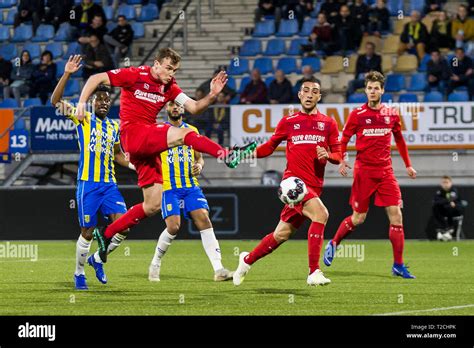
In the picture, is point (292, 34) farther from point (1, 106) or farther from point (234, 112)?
point (1, 106)

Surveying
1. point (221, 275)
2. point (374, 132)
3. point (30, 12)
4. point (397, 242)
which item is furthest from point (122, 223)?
point (30, 12)

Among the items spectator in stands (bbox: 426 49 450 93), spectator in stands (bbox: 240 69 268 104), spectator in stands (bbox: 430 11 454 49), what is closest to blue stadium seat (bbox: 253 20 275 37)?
spectator in stands (bbox: 240 69 268 104)

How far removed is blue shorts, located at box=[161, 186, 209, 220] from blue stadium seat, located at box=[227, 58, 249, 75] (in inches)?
485

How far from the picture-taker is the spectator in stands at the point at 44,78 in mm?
25909

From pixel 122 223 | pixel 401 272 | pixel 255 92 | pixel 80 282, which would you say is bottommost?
pixel 401 272

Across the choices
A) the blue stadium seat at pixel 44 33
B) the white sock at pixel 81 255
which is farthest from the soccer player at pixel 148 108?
the blue stadium seat at pixel 44 33

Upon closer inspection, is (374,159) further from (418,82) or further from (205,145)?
(418,82)

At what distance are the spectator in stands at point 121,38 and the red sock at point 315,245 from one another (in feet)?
50.8

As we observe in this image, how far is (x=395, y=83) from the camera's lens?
80.9 feet

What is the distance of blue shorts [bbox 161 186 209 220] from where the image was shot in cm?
1350

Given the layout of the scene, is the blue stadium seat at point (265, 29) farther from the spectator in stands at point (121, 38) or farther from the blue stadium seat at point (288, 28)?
the spectator in stands at point (121, 38)

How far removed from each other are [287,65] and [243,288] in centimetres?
1410

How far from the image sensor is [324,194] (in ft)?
71.8

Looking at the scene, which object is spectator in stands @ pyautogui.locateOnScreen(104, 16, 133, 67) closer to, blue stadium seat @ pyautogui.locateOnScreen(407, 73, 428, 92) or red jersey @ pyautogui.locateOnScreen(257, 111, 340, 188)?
blue stadium seat @ pyautogui.locateOnScreen(407, 73, 428, 92)
